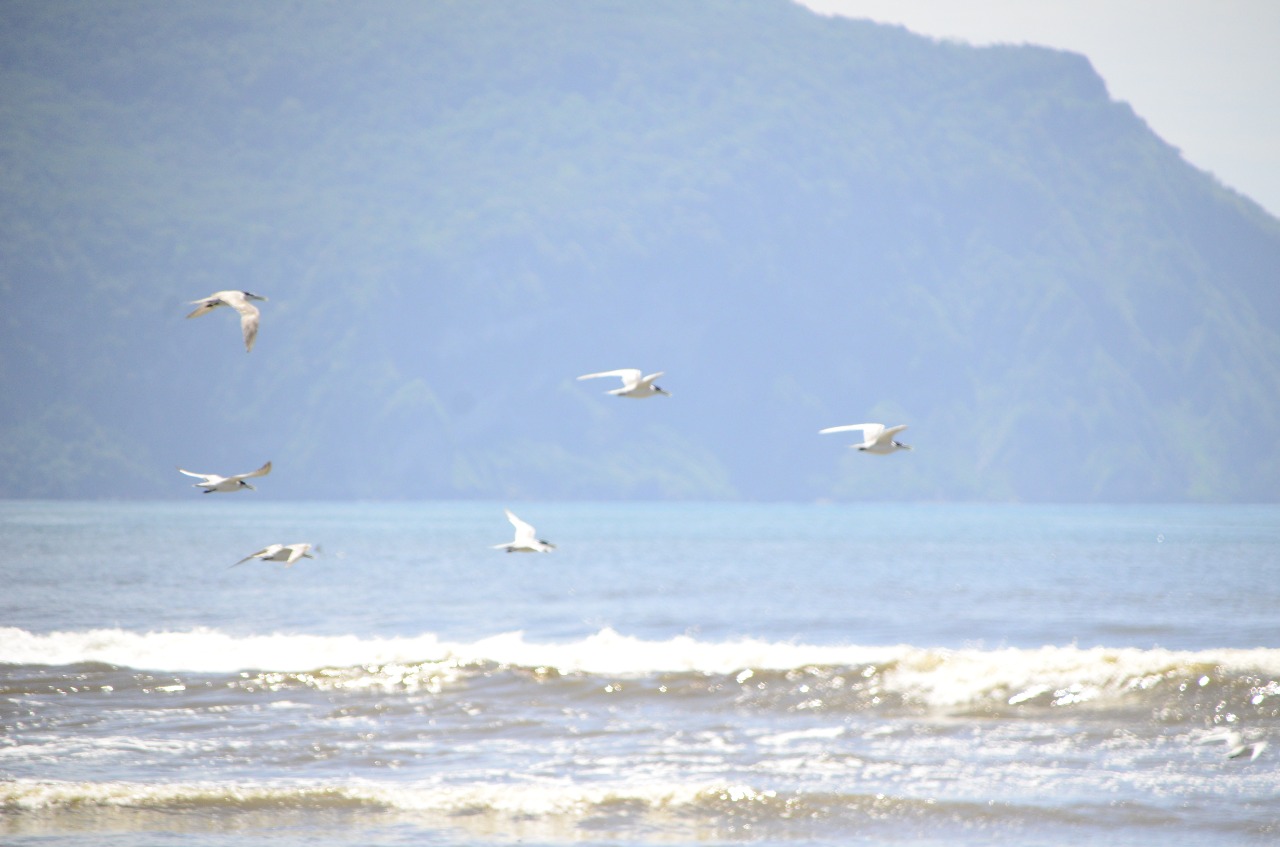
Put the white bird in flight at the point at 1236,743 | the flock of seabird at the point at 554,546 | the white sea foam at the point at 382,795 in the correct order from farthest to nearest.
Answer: the white bird in flight at the point at 1236,743 → the flock of seabird at the point at 554,546 → the white sea foam at the point at 382,795

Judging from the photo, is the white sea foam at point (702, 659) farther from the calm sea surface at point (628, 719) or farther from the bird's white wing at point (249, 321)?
the bird's white wing at point (249, 321)

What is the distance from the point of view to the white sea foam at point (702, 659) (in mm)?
19500

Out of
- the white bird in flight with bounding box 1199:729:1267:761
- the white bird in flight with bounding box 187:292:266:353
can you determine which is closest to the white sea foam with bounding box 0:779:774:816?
the white bird in flight with bounding box 187:292:266:353

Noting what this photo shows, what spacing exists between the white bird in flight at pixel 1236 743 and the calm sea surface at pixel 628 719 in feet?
0.44

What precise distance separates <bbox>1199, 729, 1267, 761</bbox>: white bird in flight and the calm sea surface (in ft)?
0.44

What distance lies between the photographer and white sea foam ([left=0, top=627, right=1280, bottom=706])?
19.5m

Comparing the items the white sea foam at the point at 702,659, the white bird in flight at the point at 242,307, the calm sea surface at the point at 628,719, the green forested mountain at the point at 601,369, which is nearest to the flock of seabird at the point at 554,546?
the white bird in flight at the point at 242,307

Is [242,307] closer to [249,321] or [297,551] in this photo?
[249,321]

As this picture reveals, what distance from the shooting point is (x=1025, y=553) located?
61.2 m

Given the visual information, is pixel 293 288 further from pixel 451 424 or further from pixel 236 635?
pixel 236 635

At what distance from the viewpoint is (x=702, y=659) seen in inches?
853

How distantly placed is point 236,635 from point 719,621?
11.0m

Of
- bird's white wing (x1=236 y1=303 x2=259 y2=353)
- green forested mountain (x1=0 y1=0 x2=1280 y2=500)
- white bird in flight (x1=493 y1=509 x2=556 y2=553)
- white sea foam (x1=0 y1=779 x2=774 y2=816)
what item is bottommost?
white sea foam (x1=0 y1=779 x2=774 y2=816)

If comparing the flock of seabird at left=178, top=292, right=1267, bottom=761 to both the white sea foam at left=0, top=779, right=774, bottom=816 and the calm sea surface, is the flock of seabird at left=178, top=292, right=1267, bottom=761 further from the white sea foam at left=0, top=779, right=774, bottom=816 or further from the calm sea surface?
the white sea foam at left=0, top=779, right=774, bottom=816
